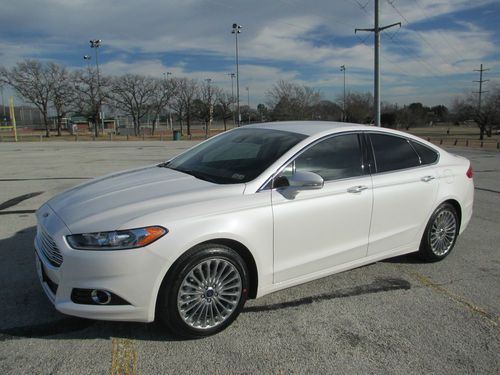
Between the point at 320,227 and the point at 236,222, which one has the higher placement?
the point at 236,222

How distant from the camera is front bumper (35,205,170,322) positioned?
2.67m

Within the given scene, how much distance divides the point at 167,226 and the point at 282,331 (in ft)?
4.09

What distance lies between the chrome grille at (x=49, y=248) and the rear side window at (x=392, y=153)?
2.94 meters

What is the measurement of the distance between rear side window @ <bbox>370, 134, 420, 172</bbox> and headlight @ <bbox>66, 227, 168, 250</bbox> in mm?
2396

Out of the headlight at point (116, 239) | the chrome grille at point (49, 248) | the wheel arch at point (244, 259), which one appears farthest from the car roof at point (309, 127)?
Result: the chrome grille at point (49, 248)

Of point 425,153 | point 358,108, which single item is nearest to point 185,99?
point 358,108

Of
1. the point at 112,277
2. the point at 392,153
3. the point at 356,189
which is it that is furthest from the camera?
the point at 392,153

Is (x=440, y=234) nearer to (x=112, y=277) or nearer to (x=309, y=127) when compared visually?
(x=309, y=127)

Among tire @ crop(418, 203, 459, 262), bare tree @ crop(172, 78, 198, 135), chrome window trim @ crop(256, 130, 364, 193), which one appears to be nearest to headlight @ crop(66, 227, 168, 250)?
chrome window trim @ crop(256, 130, 364, 193)

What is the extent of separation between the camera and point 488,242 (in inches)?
213

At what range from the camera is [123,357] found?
2785 millimetres

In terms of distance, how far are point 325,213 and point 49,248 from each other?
2200mm

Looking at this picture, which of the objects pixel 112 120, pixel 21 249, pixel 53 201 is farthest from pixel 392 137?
pixel 112 120

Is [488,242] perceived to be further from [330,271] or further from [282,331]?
[282,331]
